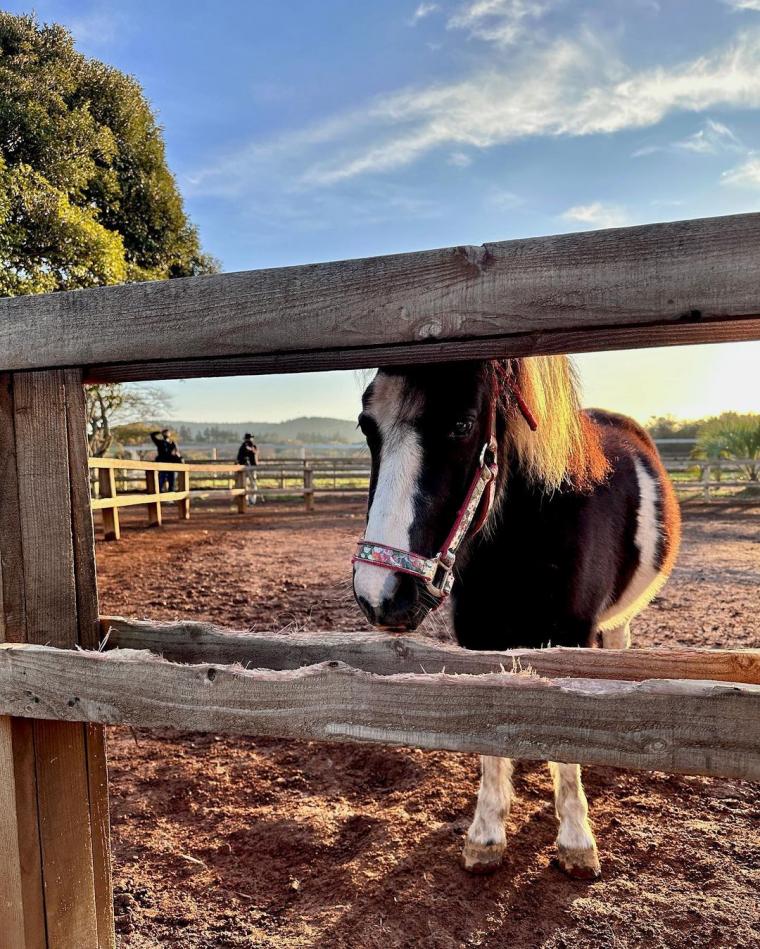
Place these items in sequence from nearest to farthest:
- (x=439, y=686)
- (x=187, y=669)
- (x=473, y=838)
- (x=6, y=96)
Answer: (x=439, y=686)
(x=187, y=669)
(x=473, y=838)
(x=6, y=96)

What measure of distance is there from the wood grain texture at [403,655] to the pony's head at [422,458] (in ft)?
0.47

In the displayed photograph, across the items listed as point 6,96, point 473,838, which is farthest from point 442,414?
point 6,96

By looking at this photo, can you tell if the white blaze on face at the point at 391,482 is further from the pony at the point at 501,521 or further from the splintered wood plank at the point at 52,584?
the splintered wood plank at the point at 52,584

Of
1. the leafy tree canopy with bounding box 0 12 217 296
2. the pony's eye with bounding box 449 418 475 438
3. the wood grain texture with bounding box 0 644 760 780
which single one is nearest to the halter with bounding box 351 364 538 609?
A: the pony's eye with bounding box 449 418 475 438

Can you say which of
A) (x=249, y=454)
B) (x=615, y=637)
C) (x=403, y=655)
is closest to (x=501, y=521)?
(x=403, y=655)

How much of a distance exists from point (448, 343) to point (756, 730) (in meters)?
0.77

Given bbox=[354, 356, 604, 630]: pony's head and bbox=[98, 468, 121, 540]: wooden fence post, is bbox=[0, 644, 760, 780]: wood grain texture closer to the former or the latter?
bbox=[354, 356, 604, 630]: pony's head

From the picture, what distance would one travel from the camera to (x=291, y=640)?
135cm

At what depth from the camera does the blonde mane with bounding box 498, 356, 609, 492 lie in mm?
1972

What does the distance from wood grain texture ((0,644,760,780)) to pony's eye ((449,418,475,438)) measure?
2.38ft

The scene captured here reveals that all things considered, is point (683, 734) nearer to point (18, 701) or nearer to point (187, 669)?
point (187, 669)

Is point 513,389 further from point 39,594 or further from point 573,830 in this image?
point 573,830

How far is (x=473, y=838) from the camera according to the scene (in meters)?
2.28

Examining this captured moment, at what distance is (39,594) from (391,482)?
0.83 meters
